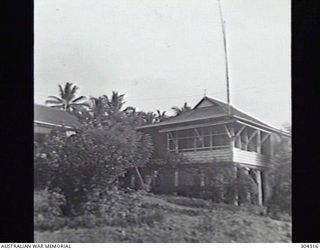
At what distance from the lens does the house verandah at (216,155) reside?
2.21 metres

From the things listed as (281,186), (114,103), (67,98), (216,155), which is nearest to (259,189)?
(281,186)

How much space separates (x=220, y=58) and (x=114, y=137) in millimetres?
575

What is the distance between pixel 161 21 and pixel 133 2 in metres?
0.15

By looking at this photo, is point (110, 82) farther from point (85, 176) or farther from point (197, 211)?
point (197, 211)

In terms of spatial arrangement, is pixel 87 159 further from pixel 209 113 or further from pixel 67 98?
pixel 209 113

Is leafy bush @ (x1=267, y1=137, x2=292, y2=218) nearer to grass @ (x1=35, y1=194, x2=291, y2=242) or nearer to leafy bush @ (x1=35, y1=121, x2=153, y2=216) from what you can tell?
grass @ (x1=35, y1=194, x2=291, y2=242)

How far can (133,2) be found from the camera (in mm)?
2242

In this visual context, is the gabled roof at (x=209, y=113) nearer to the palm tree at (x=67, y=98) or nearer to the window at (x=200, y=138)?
the window at (x=200, y=138)

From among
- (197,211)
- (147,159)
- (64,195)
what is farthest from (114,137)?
(197,211)

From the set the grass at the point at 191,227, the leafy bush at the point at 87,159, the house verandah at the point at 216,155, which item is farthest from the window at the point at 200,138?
the grass at the point at 191,227

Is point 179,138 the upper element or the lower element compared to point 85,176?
upper
